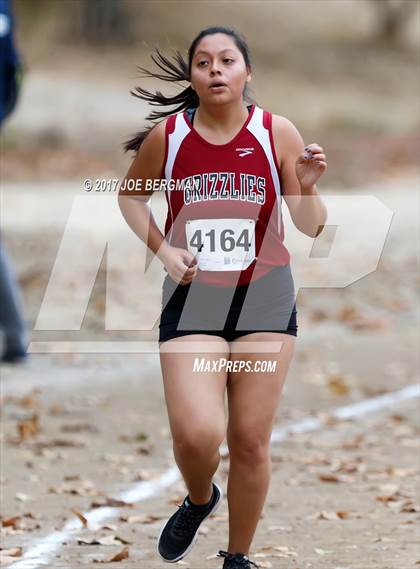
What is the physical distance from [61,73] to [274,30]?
377 inches

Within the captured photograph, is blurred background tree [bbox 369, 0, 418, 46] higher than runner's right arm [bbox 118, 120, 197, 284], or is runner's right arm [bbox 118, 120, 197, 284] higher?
blurred background tree [bbox 369, 0, 418, 46]

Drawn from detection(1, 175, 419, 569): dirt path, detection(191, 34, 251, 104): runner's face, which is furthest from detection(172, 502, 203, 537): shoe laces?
detection(191, 34, 251, 104): runner's face

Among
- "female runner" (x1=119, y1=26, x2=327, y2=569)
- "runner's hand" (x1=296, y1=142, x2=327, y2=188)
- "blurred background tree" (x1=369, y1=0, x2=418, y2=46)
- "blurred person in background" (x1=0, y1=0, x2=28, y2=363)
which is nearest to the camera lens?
"runner's hand" (x1=296, y1=142, x2=327, y2=188)

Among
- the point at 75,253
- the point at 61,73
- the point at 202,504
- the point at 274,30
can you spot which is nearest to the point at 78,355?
the point at 75,253

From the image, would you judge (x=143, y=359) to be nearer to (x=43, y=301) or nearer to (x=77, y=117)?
(x=43, y=301)

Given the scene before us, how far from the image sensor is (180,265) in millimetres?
4875

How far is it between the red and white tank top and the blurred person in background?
19.6ft

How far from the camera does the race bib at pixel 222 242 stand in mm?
4961

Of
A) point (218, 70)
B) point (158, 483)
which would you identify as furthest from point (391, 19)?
point (218, 70)

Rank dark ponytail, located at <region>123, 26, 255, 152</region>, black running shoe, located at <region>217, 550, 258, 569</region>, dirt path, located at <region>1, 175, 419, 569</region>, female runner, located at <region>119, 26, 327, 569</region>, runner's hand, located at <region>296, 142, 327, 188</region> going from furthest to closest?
1. dirt path, located at <region>1, 175, 419, 569</region>
2. dark ponytail, located at <region>123, 26, 255, 152</region>
3. black running shoe, located at <region>217, 550, 258, 569</region>
4. female runner, located at <region>119, 26, 327, 569</region>
5. runner's hand, located at <region>296, 142, 327, 188</region>

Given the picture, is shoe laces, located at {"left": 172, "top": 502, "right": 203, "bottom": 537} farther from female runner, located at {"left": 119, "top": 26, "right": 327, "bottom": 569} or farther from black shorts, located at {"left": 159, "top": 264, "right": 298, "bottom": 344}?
black shorts, located at {"left": 159, "top": 264, "right": 298, "bottom": 344}

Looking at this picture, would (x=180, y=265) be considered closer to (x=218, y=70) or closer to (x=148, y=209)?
(x=148, y=209)

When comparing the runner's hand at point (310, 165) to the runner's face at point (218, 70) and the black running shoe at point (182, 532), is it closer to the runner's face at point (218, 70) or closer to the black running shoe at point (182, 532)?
the runner's face at point (218, 70)

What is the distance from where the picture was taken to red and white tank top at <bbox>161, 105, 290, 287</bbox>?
4.95 meters
